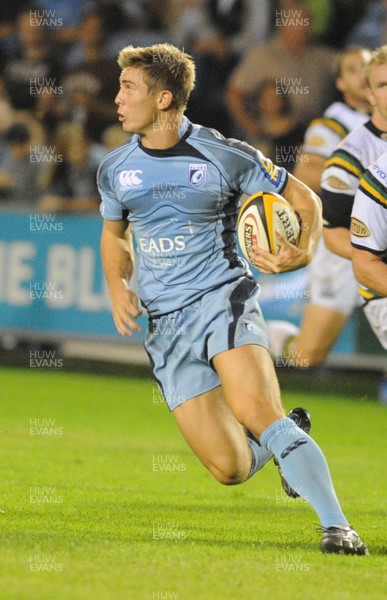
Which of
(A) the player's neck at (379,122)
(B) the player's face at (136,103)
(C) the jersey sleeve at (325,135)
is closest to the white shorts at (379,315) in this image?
(A) the player's neck at (379,122)

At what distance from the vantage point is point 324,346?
1091cm

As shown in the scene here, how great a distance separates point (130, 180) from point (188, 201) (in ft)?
1.11

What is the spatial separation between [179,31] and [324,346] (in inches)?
294

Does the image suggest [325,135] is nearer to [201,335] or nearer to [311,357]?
[311,357]

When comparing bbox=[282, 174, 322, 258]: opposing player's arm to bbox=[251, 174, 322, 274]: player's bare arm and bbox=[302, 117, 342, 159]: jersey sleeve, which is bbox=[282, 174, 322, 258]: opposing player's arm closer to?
bbox=[251, 174, 322, 274]: player's bare arm

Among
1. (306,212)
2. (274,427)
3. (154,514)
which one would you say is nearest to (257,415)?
(274,427)

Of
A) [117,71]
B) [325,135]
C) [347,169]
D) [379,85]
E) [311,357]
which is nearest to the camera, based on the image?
[379,85]

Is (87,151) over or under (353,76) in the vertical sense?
under

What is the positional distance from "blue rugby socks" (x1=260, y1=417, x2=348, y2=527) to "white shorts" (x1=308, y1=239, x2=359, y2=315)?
5.18 metres

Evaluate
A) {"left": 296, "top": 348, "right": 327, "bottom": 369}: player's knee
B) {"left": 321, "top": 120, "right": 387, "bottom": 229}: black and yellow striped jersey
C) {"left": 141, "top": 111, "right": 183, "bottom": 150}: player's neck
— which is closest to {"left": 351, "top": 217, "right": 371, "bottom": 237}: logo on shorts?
{"left": 141, "top": 111, "right": 183, "bottom": 150}: player's neck

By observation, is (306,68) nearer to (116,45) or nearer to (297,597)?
(116,45)

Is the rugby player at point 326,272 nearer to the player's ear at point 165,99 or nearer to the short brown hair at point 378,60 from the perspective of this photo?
A: the short brown hair at point 378,60

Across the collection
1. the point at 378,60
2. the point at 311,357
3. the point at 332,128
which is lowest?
the point at 311,357

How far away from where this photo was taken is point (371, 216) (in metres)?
6.50
